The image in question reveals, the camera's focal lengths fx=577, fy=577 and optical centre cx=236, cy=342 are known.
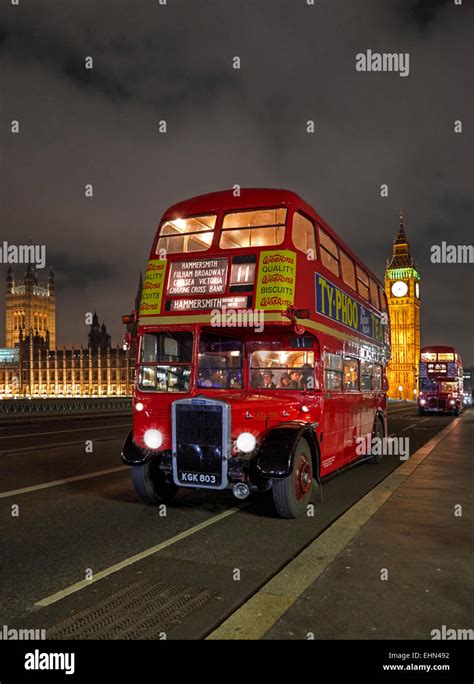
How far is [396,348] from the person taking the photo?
138m

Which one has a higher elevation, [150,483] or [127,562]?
[150,483]

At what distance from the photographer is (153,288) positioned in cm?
872

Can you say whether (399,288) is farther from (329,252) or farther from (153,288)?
(153,288)

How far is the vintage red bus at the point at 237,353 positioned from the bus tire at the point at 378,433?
13.9ft

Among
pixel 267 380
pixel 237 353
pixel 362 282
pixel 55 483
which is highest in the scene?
pixel 362 282

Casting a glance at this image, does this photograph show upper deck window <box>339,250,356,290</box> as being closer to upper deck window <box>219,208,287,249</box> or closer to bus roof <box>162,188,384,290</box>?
bus roof <box>162,188,384,290</box>

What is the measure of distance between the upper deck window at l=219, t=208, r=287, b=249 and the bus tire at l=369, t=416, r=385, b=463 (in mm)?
7190

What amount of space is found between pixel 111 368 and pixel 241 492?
12357 cm

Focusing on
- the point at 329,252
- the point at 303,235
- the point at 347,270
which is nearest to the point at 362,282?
the point at 347,270

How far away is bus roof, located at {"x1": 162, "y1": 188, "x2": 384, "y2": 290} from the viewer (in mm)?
8695

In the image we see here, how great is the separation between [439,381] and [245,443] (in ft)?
113

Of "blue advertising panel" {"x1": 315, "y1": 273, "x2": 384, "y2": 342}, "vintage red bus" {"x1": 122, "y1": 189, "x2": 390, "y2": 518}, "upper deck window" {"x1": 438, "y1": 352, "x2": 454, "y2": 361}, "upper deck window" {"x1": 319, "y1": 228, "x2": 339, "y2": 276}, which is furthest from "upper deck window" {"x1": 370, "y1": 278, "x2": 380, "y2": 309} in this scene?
"upper deck window" {"x1": 438, "y1": 352, "x2": 454, "y2": 361}

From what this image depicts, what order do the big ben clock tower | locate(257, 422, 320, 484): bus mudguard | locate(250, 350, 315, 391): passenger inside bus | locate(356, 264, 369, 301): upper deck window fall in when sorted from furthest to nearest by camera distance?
the big ben clock tower < locate(356, 264, 369, 301): upper deck window < locate(250, 350, 315, 391): passenger inside bus < locate(257, 422, 320, 484): bus mudguard
